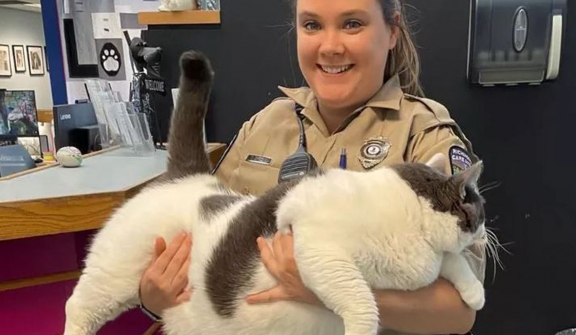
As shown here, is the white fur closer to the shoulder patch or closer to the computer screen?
the shoulder patch

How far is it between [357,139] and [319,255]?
0.46 metres

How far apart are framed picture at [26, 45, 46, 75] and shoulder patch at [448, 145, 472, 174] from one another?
7.61 metres

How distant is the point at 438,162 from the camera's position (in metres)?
1.05

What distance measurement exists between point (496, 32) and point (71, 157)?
5.09 ft

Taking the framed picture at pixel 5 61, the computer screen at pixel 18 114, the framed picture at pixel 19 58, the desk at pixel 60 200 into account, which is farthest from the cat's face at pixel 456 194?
the framed picture at pixel 19 58

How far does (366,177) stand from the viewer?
1.01 meters

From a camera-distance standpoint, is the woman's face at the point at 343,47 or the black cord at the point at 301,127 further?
the black cord at the point at 301,127

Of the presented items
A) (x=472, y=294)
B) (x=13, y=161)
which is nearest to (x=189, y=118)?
(x=472, y=294)

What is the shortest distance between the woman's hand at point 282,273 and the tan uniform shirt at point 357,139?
1.02 feet

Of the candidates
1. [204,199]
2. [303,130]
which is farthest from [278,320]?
[303,130]

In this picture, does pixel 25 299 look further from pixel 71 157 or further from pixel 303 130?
pixel 303 130

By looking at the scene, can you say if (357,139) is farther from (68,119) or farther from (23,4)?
(23,4)

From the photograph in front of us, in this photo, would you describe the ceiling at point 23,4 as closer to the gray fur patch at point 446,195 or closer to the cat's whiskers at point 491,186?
the cat's whiskers at point 491,186

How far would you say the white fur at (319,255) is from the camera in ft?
2.92
